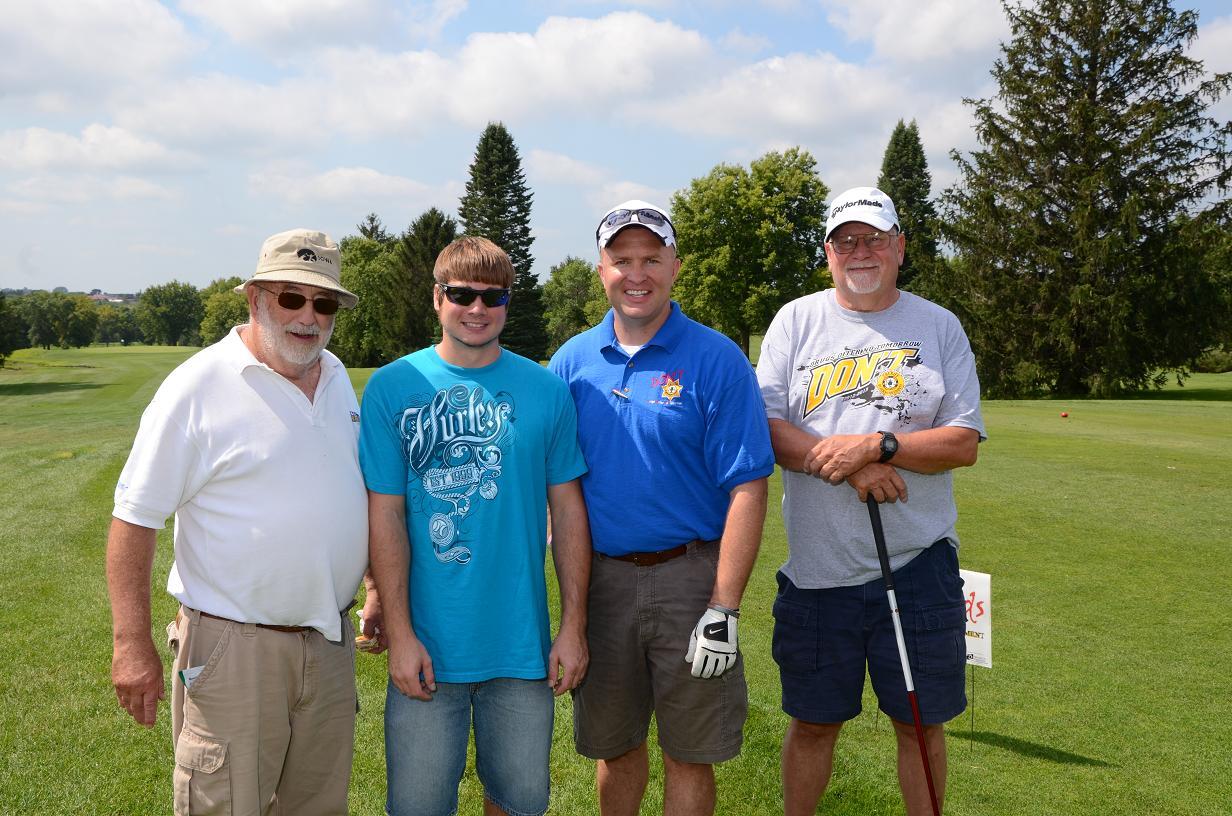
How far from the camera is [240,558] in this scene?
2805mm

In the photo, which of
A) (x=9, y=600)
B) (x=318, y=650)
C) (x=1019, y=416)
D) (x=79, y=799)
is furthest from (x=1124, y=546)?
(x=1019, y=416)

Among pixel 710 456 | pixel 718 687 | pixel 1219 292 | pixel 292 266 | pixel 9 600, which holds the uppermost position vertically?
pixel 1219 292

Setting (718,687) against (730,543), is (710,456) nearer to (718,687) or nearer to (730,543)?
(730,543)

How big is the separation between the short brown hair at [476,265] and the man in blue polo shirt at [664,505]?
398mm

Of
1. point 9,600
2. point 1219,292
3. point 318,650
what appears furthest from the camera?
point 1219,292

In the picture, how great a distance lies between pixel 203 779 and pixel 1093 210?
36.0 m

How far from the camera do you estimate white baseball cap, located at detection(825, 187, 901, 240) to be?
3.36 m

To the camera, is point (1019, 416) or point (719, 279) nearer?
point (1019, 416)

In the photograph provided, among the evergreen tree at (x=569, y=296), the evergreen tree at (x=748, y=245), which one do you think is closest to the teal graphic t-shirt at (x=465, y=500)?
the evergreen tree at (x=748, y=245)

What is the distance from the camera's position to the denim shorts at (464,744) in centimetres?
292

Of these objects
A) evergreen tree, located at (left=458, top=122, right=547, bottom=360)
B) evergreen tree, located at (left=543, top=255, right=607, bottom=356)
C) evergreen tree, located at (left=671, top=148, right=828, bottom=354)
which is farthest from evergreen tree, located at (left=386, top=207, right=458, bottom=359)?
evergreen tree, located at (left=543, top=255, right=607, bottom=356)

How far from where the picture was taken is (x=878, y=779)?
13.7ft

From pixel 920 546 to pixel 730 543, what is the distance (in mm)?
824

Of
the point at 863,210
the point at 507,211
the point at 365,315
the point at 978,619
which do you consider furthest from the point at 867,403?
the point at 365,315
